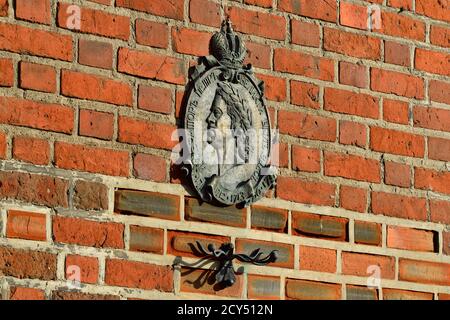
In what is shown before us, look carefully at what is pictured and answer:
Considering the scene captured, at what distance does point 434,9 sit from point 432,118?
39 centimetres

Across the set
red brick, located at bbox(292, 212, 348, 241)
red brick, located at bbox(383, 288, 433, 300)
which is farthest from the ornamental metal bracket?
red brick, located at bbox(383, 288, 433, 300)

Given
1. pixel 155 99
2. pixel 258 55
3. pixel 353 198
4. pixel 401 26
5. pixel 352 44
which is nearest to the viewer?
pixel 155 99

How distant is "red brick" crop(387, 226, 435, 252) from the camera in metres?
4.76

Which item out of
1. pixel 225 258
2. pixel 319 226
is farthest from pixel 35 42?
pixel 319 226

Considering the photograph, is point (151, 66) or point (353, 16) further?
point (353, 16)

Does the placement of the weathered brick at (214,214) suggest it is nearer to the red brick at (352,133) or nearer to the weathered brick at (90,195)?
the weathered brick at (90,195)

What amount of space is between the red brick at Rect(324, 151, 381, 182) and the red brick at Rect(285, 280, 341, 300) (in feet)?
1.21

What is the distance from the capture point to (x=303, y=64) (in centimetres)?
469

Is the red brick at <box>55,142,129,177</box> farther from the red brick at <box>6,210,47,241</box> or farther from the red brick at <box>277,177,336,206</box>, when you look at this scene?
the red brick at <box>277,177,336,206</box>

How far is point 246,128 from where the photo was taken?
453 cm

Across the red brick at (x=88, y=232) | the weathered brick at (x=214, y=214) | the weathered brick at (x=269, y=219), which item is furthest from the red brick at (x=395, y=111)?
the red brick at (x=88, y=232)

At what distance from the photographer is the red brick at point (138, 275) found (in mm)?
4207

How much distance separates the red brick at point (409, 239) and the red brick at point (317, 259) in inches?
9.5

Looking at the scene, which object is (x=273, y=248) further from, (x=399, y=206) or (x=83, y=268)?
(x=83, y=268)
